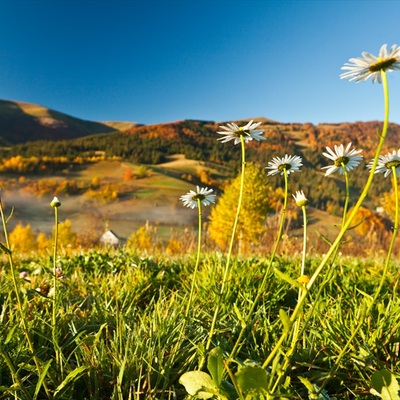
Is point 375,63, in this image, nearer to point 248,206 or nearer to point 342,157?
point 342,157

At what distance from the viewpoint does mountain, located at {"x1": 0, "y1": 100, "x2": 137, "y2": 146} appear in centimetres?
7575

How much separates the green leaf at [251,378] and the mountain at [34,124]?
79782 mm

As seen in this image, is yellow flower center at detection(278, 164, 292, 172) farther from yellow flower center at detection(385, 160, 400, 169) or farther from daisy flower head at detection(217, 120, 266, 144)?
yellow flower center at detection(385, 160, 400, 169)

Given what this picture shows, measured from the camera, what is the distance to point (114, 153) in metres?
63.1

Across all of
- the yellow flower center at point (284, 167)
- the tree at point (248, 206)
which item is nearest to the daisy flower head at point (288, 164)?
the yellow flower center at point (284, 167)

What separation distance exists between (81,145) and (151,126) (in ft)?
55.1

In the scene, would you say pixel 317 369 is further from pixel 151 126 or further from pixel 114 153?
pixel 151 126

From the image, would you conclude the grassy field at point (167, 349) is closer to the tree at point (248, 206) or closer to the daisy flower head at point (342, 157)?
the daisy flower head at point (342, 157)

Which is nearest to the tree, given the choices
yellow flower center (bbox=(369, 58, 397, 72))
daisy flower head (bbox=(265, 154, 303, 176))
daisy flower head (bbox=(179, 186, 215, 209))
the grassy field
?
the grassy field

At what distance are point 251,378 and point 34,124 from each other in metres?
88.4

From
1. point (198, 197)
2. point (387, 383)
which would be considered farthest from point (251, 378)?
point (198, 197)

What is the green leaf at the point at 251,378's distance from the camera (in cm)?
99

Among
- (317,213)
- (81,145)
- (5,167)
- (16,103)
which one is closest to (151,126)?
(81,145)

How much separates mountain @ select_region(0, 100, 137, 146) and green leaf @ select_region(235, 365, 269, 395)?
79.8 m
